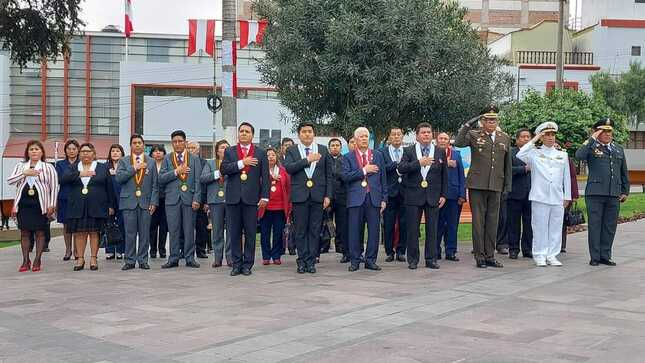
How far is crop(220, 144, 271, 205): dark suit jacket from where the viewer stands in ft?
33.7

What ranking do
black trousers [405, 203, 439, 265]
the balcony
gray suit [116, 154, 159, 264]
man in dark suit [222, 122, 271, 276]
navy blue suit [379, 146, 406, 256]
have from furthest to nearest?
1. the balcony
2. navy blue suit [379, 146, 406, 256]
3. gray suit [116, 154, 159, 264]
4. black trousers [405, 203, 439, 265]
5. man in dark suit [222, 122, 271, 276]

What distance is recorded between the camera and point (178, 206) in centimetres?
1127

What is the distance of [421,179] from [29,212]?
5595 mm

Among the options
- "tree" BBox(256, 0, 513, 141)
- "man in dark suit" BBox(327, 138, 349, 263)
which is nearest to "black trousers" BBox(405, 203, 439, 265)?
"man in dark suit" BBox(327, 138, 349, 263)

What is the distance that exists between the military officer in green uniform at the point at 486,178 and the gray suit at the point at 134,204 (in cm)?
448

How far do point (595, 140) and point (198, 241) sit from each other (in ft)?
20.9

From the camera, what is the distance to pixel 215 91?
4481 cm

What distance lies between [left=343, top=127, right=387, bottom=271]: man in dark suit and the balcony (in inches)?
1655

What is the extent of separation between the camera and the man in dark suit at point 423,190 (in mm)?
10602

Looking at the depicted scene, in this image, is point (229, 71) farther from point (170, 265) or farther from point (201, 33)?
point (201, 33)

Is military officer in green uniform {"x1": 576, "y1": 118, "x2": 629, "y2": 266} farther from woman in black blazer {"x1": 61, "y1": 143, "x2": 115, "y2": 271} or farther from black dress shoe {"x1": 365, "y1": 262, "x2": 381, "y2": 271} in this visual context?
woman in black blazer {"x1": 61, "y1": 143, "x2": 115, "y2": 271}

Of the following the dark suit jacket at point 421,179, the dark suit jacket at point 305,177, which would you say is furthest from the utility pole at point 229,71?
the dark suit jacket at point 421,179

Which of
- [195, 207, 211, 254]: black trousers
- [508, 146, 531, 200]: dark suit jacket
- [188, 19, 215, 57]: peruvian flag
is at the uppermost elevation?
[188, 19, 215, 57]: peruvian flag

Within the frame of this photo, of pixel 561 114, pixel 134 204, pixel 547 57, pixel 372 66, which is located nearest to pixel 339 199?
pixel 134 204
